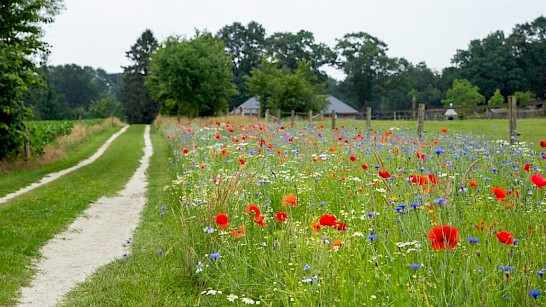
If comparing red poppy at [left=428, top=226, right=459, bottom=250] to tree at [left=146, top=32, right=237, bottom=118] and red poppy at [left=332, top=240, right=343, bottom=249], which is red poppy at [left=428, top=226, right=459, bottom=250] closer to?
red poppy at [left=332, top=240, right=343, bottom=249]

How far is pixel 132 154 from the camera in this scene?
21.7m

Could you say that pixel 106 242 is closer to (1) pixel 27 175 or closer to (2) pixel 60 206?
(2) pixel 60 206

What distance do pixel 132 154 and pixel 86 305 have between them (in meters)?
17.8

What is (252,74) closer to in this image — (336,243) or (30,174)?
(30,174)

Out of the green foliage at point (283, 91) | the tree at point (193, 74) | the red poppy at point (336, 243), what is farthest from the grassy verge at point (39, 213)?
the green foliage at point (283, 91)

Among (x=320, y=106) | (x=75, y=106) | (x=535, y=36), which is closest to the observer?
(x=320, y=106)

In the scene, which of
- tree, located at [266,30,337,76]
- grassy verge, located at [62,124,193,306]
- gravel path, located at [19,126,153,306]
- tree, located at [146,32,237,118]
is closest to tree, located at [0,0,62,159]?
gravel path, located at [19,126,153,306]

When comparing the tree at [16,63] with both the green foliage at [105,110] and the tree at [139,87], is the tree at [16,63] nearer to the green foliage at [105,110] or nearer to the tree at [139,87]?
the tree at [139,87]

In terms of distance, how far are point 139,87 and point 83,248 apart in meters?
66.2

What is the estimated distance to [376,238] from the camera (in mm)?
3180

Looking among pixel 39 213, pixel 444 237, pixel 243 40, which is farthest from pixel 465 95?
pixel 444 237

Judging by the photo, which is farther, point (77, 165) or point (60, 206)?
point (77, 165)

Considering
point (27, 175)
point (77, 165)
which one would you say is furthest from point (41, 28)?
point (27, 175)

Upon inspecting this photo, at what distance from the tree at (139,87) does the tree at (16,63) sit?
51.0 m
